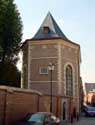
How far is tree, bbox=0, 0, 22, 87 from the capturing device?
39.9 m

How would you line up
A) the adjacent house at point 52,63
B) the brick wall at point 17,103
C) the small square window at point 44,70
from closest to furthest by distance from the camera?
1. the brick wall at point 17,103
2. the adjacent house at point 52,63
3. the small square window at point 44,70

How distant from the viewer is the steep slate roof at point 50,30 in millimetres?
48188

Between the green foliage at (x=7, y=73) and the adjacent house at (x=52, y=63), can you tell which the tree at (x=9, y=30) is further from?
the adjacent house at (x=52, y=63)

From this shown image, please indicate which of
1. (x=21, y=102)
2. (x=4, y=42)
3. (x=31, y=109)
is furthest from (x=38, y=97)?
(x=4, y=42)

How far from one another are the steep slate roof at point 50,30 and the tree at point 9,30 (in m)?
5.95

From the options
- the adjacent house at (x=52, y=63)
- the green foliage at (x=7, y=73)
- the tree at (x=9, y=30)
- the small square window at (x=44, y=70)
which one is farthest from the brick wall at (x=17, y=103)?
the small square window at (x=44, y=70)

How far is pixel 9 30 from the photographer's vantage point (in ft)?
134

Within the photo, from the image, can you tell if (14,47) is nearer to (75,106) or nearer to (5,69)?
(5,69)

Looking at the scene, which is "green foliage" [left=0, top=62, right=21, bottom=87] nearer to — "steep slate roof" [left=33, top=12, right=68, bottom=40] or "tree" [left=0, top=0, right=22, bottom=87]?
"tree" [left=0, top=0, right=22, bottom=87]

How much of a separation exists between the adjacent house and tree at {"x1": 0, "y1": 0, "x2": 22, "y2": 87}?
368 cm

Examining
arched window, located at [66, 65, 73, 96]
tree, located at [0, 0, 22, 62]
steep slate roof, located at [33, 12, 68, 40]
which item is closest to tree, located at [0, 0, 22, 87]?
tree, located at [0, 0, 22, 62]

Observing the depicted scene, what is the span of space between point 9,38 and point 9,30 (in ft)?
3.17

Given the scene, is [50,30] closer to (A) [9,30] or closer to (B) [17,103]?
(A) [9,30]

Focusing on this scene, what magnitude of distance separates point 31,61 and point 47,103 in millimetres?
14033
